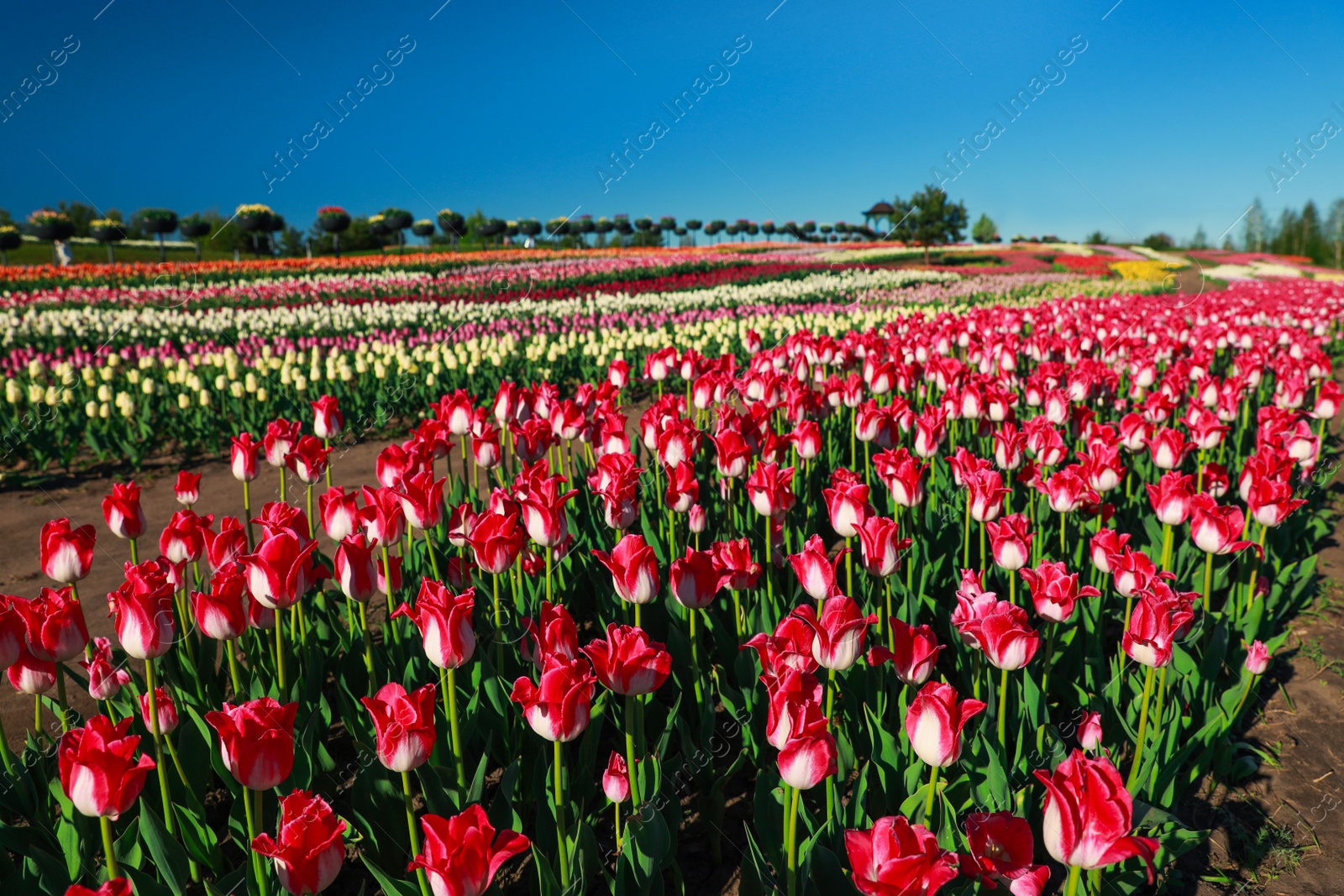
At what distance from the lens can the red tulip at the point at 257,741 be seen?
1383 millimetres

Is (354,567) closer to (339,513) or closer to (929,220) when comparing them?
(339,513)

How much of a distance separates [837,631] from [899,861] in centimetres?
64

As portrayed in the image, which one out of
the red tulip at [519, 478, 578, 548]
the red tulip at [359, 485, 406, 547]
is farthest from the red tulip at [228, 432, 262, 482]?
the red tulip at [519, 478, 578, 548]

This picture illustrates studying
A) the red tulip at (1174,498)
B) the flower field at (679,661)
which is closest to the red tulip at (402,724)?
the flower field at (679,661)

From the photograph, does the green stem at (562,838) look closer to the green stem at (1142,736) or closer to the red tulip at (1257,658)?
the green stem at (1142,736)

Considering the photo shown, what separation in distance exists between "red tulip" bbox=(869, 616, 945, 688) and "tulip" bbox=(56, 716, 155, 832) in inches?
58.0

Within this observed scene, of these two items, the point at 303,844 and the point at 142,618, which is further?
the point at 142,618

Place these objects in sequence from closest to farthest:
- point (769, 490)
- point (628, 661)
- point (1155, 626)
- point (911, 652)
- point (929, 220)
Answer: point (628, 661), point (911, 652), point (1155, 626), point (769, 490), point (929, 220)

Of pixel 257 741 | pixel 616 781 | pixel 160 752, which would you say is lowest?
pixel 616 781

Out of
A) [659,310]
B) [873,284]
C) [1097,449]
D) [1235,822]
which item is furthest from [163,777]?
[873,284]

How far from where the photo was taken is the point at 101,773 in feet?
4.53

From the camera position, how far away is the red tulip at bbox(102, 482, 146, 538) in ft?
7.84

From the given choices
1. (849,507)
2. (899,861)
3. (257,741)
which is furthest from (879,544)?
(257,741)

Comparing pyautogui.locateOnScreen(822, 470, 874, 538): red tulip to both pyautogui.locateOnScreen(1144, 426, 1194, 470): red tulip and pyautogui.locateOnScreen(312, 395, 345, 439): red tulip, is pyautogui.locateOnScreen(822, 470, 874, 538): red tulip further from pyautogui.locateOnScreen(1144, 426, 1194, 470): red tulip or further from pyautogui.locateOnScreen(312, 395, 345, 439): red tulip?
pyautogui.locateOnScreen(312, 395, 345, 439): red tulip
